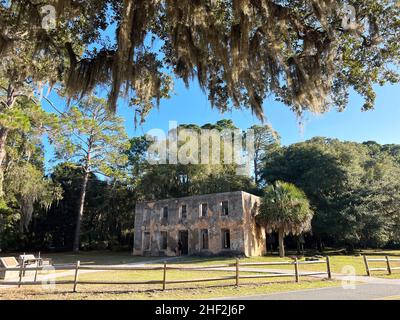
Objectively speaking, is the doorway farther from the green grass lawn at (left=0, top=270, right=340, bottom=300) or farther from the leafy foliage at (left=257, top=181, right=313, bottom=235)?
the green grass lawn at (left=0, top=270, right=340, bottom=300)

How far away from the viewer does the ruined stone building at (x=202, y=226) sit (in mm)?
22062

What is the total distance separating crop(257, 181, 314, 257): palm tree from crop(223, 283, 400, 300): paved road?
11399 millimetres

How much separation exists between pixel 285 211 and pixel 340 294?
12916 millimetres

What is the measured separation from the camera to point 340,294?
26.1 feet

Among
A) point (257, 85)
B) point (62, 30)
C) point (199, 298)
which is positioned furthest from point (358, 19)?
point (199, 298)

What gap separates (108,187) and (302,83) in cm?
3234

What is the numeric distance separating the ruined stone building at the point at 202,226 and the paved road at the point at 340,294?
12.7m

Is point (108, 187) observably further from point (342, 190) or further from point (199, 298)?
point (199, 298)

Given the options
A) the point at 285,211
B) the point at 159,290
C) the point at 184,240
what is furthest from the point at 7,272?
the point at 184,240

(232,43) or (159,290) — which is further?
(159,290)

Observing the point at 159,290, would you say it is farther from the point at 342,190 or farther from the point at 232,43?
the point at 342,190

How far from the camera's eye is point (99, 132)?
28578mm

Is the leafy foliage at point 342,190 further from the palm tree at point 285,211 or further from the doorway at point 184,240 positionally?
the doorway at point 184,240

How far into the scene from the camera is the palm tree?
67.9ft
